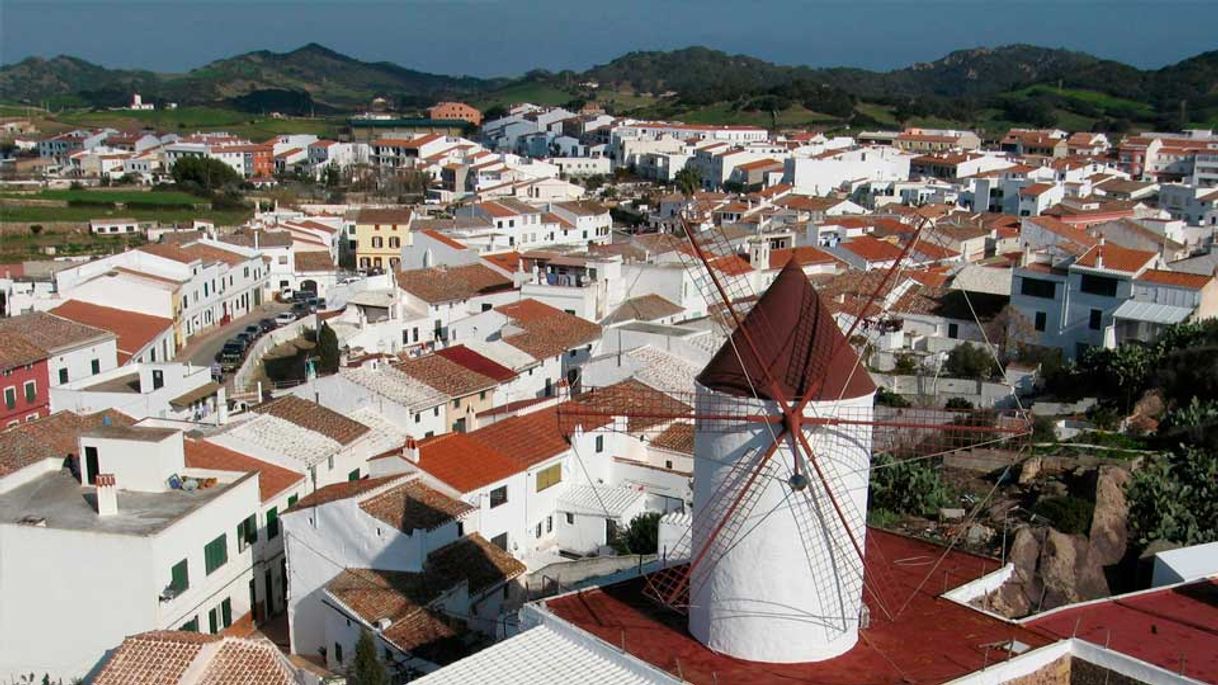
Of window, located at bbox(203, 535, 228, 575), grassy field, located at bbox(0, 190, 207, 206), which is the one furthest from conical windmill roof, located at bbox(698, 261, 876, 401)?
grassy field, located at bbox(0, 190, 207, 206)

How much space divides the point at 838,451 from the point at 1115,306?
73.7 feet

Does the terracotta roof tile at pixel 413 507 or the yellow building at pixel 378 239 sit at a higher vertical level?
the yellow building at pixel 378 239

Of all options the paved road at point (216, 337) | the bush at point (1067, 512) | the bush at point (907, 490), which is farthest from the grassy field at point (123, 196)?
the bush at point (1067, 512)

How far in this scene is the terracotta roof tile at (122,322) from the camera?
116ft

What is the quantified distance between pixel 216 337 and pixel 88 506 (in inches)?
973

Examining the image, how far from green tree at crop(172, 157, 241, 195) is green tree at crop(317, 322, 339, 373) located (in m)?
51.8

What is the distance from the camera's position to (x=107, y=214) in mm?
69625

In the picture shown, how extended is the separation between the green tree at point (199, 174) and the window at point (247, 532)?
64.5 meters

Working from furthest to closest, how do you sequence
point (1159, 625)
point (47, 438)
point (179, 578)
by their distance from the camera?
point (47, 438), point (179, 578), point (1159, 625)

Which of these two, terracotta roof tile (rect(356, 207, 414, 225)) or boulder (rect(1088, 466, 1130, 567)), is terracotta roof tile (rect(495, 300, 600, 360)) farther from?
terracotta roof tile (rect(356, 207, 414, 225))

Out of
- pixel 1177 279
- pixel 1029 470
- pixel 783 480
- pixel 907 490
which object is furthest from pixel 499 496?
pixel 1177 279

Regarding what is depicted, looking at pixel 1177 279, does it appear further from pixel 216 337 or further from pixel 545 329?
pixel 216 337

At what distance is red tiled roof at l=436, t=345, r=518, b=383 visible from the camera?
28531 mm

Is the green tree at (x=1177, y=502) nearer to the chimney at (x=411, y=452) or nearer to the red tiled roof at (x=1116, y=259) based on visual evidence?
the red tiled roof at (x=1116, y=259)
